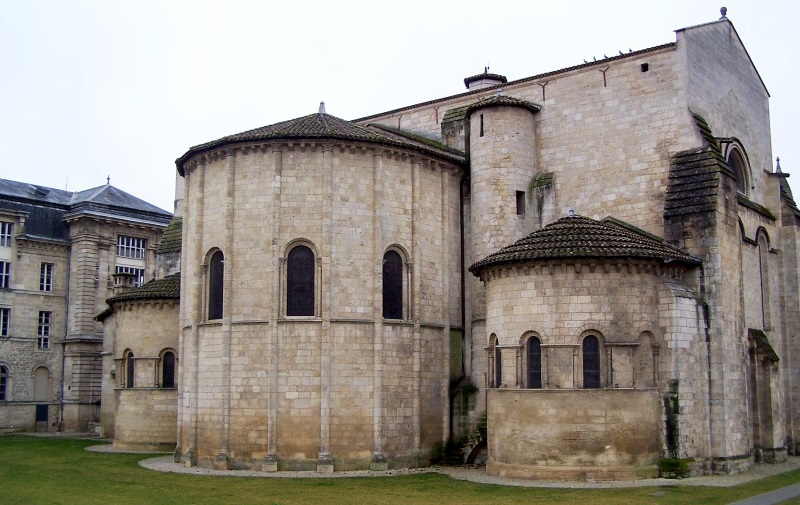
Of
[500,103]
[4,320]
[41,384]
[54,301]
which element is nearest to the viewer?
[500,103]

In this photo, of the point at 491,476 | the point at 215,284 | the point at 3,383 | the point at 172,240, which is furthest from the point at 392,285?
the point at 3,383

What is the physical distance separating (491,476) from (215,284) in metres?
11.7

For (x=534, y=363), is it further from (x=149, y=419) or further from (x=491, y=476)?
(x=149, y=419)

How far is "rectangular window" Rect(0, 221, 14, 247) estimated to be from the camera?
5153 cm

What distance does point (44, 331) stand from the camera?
2093 inches

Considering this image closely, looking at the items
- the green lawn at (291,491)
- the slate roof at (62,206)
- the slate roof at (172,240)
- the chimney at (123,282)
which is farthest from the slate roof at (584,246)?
the slate roof at (62,206)

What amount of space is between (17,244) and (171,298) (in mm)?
21388

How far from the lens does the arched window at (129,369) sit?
36.3 m

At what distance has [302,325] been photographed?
2784cm

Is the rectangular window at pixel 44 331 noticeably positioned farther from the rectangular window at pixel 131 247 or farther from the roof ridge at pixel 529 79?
the roof ridge at pixel 529 79

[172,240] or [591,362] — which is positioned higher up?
[172,240]

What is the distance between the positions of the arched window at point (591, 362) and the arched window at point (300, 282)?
9139 millimetres

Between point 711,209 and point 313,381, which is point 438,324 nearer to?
point 313,381

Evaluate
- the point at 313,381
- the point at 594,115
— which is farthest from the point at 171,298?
the point at 594,115
